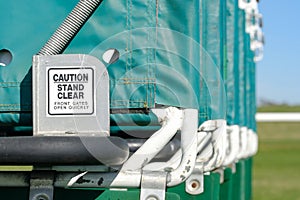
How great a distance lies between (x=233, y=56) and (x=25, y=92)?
126 inches

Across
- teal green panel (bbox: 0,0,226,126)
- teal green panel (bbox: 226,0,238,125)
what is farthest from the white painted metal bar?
teal green panel (bbox: 0,0,226,126)

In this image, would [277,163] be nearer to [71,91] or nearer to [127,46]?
[127,46]

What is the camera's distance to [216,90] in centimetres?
423

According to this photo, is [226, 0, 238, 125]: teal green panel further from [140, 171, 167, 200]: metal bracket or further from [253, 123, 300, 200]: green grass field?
[253, 123, 300, 200]: green grass field

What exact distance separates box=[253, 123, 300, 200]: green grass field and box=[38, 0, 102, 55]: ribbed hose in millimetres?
14558

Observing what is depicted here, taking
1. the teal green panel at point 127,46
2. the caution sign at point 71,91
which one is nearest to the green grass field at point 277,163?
the teal green panel at point 127,46

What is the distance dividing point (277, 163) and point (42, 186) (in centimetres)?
3118

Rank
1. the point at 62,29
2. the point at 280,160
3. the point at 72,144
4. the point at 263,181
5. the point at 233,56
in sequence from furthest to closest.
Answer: the point at 280,160 < the point at 263,181 < the point at 233,56 < the point at 62,29 < the point at 72,144

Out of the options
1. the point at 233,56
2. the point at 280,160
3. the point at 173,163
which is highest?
the point at 280,160

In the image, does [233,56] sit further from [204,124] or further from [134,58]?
[134,58]

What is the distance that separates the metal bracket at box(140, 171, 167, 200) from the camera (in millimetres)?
3393

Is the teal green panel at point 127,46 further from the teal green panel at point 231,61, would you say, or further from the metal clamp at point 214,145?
the teal green panel at point 231,61

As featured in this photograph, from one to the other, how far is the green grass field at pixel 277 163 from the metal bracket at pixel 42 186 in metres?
14.5

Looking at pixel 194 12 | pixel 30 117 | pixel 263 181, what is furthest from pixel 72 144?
pixel 263 181
